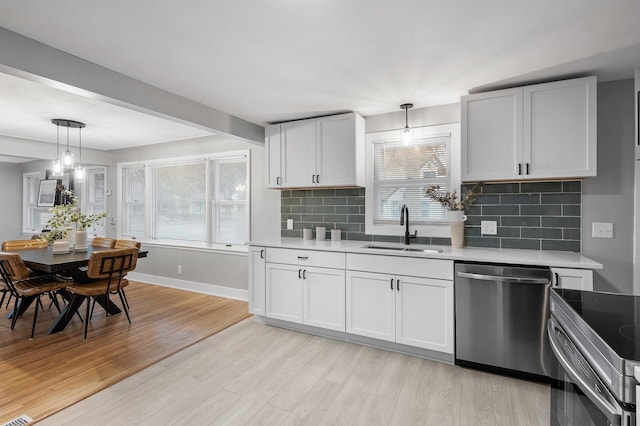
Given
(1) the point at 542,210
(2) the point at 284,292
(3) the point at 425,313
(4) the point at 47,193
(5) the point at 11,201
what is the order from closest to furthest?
(3) the point at 425,313 < (1) the point at 542,210 < (2) the point at 284,292 < (4) the point at 47,193 < (5) the point at 11,201

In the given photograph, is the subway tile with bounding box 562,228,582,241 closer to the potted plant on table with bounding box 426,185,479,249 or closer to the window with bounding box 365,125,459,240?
the potted plant on table with bounding box 426,185,479,249

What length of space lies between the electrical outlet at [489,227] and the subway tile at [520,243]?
4.1 inches

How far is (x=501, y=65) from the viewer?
2.29 metres

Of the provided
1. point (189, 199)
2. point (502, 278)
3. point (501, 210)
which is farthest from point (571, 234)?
point (189, 199)

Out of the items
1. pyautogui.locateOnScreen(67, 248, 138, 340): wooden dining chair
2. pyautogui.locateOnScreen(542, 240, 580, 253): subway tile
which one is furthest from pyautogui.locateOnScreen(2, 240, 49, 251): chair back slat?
pyautogui.locateOnScreen(542, 240, 580, 253): subway tile

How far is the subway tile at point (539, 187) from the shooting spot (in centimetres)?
274

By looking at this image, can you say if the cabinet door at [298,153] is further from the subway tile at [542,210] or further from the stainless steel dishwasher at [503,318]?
the subway tile at [542,210]

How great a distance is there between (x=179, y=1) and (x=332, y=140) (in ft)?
6.64

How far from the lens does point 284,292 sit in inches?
132

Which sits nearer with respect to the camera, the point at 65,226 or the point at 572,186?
the point at 572,186

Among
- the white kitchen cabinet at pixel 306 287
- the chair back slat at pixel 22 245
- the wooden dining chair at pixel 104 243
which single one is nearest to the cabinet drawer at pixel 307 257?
the white kitchen cabinet at pixel 306 287

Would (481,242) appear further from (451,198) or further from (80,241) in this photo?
(80,241)

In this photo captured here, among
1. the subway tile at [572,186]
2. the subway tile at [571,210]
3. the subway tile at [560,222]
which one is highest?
the subway tile at [572,186]

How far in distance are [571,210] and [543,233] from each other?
0.28 m
